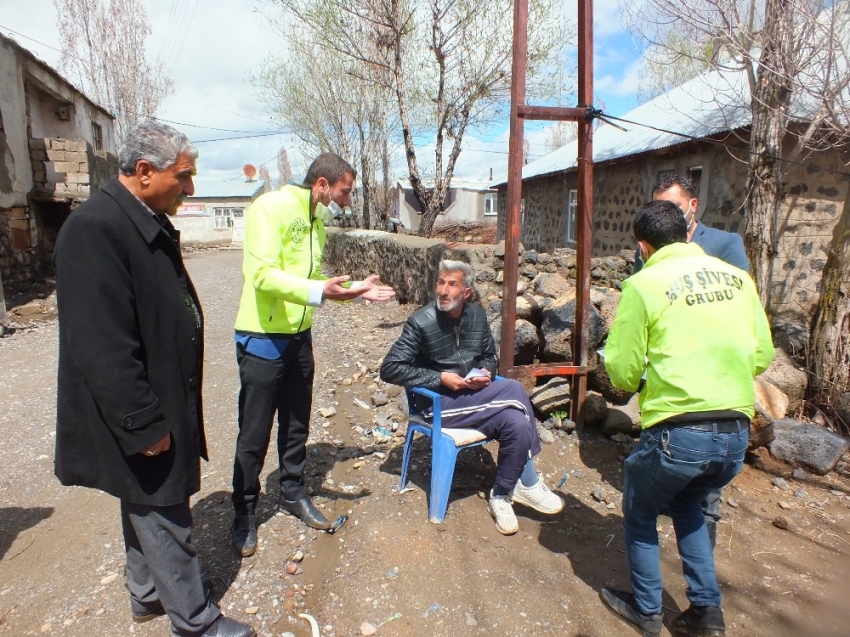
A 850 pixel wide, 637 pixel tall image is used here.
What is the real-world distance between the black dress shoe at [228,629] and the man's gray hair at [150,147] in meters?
1.76

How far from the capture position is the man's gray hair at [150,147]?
6.05ft

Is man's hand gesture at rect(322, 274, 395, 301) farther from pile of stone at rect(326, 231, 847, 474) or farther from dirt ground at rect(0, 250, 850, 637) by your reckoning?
pile of stone at rect(326, 231, 847, 474)

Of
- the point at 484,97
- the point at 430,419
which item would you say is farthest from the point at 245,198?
the point at 430,419

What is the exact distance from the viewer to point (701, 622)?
225 cm

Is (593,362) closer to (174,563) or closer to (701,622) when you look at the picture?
(701,622)

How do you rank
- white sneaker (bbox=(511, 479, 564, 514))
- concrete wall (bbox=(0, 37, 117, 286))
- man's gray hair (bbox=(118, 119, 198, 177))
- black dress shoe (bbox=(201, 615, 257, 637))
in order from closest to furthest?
1. man's gray hair (bbox=(118, 119, 198, 177))
2. black dress shoe (bbox=(201, 615, 257, 637))
3. white sneaker (bbox=(511, 479, 564, 514))
4. concrete wall (bbox=(0, 37, 117, 286))

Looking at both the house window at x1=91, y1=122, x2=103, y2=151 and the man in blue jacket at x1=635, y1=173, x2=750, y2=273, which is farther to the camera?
the house window at x1=91, y1=122, x2=103, y2=151

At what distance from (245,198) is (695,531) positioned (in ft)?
144

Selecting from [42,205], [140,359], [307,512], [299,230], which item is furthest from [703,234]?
[42,205]

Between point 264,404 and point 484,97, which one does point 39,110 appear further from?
point 264,404

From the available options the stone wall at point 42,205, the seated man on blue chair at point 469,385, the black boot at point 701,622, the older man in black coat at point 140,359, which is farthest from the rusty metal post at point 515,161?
the stone wall at point 42,205

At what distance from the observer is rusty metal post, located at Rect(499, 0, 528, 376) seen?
3637 millimetres

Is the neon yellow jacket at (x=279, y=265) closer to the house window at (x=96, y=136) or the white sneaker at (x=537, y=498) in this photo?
the white sneaker at (x=537, y=498)

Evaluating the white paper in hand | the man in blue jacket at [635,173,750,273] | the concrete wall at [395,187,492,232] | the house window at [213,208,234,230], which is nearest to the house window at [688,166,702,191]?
the man in blue jacket at [635,173,750,273]
